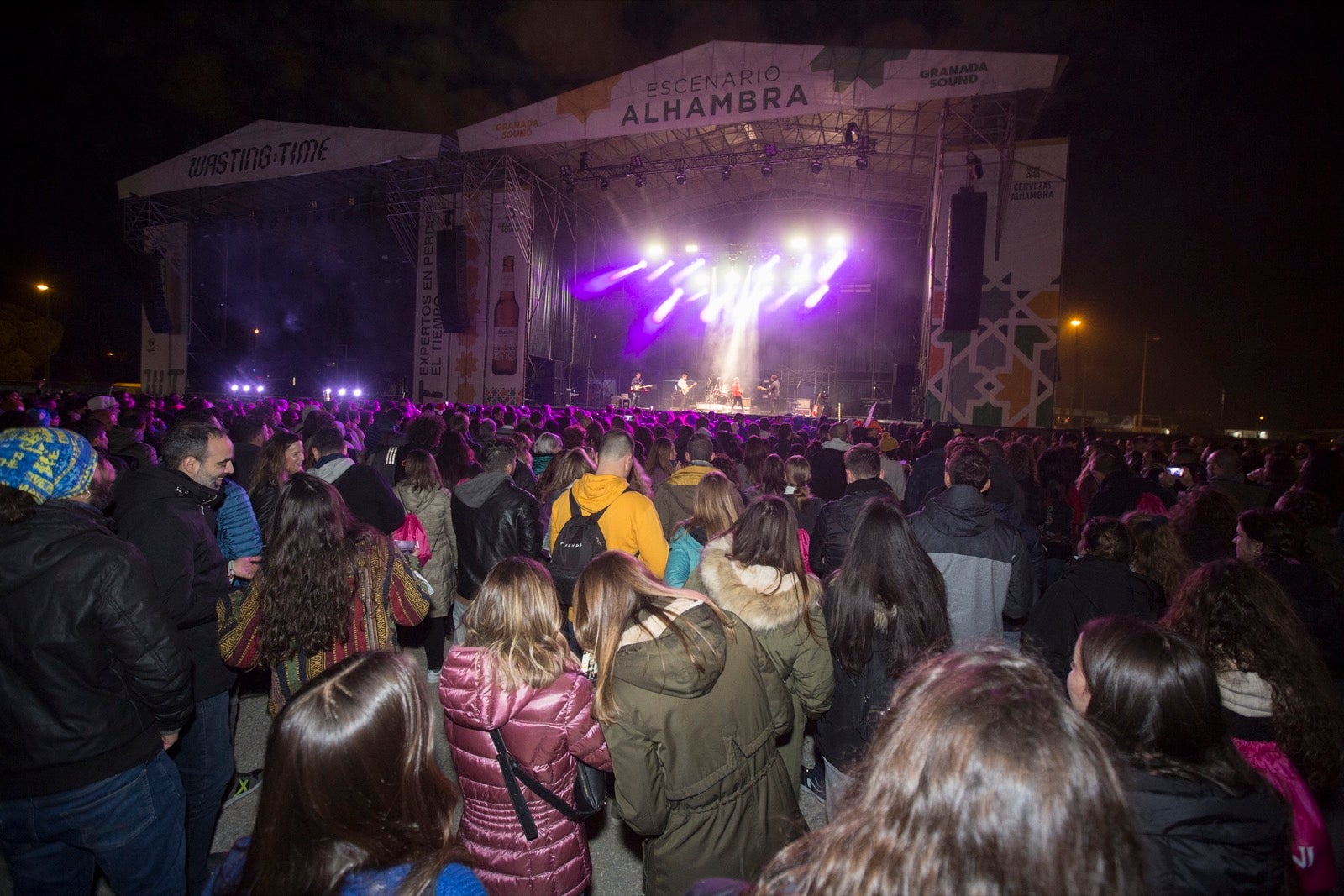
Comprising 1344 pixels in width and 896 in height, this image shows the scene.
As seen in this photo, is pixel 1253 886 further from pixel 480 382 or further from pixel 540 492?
pixel 480 382

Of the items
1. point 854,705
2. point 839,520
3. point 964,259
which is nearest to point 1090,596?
point 854,705

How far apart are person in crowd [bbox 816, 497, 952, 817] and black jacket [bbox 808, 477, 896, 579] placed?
4.06 feet

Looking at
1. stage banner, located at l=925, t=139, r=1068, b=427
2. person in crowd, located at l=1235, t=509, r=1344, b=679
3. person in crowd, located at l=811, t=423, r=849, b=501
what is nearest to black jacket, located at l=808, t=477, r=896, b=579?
person in crowd, located at l=811, t=423, r=849, b=501

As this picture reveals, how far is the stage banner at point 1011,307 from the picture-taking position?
51.8ft

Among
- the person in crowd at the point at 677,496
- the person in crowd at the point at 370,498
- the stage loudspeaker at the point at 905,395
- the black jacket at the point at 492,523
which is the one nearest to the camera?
the person in crowd at the point at 370,498

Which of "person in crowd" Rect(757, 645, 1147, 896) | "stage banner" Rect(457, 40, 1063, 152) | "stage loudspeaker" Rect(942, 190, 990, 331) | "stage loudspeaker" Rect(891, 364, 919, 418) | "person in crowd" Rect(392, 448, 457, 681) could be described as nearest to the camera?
"person in crowd" Rect(757, 645, 1147, 896)

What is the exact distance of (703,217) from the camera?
24688 mm

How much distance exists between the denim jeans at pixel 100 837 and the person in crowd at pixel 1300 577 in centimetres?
422

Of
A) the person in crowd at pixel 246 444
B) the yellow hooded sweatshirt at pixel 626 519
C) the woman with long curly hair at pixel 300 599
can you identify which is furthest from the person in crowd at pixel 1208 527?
the person in crowd at pixel 246 444

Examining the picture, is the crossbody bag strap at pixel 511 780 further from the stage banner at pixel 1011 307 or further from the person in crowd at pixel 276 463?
the stage banner at pixel 1011 307

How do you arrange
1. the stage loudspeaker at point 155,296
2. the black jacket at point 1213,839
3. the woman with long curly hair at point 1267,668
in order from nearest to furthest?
the black jacket at point 1213,839
the woman with long curly hair at point 1267,668
the stage loudspeaker at point 155,296

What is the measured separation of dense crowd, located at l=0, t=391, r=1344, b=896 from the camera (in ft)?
2.81

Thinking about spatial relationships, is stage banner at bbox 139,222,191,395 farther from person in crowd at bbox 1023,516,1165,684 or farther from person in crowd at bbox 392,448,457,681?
person in crowd at bbox 1023,516,1165,684

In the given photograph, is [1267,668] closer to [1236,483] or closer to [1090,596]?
[1090,596]
